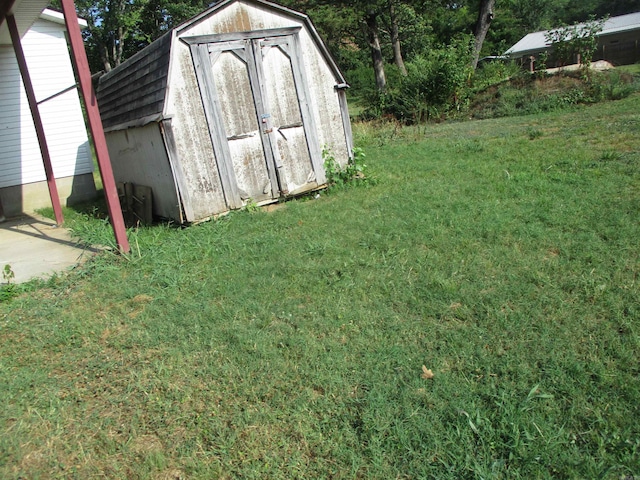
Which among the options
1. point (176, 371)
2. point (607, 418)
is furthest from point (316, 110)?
point (607, 418)

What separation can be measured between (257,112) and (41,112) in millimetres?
5761

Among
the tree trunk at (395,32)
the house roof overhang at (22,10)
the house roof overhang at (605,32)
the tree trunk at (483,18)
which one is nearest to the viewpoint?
the house roof overhang at (22,10)

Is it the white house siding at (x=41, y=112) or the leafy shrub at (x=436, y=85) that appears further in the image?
the leafy shrub at (x=436, y=85)

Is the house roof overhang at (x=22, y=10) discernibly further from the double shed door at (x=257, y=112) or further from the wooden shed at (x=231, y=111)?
the double shed door at (x=257, y=112)

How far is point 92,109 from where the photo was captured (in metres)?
5.23

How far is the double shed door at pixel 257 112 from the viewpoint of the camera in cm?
702

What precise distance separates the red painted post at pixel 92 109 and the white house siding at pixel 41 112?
575 cm

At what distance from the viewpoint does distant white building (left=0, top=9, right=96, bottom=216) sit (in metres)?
9.73

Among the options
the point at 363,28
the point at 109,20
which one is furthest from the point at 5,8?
the point at 109,20

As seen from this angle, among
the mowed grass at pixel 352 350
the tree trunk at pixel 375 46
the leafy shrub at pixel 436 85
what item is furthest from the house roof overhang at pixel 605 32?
the mowed grass at pixel 352 350

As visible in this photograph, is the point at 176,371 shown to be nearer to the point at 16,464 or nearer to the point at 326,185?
the point at 16,464

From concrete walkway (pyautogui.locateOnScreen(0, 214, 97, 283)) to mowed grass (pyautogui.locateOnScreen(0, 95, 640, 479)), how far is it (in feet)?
2.26

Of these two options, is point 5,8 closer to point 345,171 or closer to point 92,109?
point 92,109

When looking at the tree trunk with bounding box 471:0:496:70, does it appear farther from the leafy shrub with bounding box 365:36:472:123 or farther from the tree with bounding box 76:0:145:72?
the tree with bounding box 76:0:145:72
